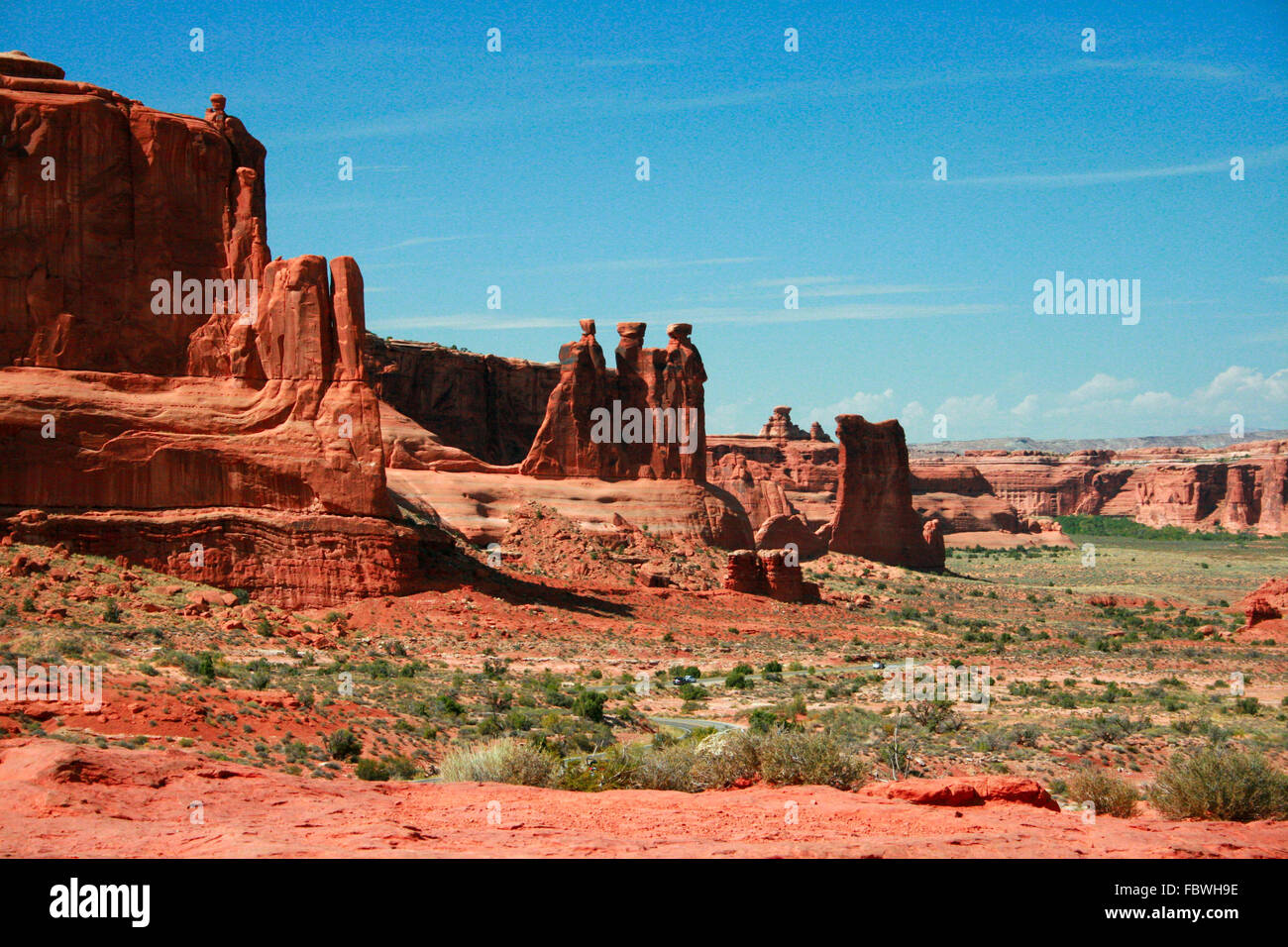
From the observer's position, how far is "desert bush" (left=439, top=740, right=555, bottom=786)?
47.9 ft

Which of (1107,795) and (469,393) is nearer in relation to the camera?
(1107,795)

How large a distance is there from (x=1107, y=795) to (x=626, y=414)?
169 ft

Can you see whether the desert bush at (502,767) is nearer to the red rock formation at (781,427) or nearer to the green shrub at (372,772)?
the green shrub at (372,772)

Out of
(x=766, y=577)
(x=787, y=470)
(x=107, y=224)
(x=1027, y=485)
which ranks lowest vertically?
(x=766, y=577)

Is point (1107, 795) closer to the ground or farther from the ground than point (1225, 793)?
closer to the ground

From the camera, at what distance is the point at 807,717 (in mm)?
26641

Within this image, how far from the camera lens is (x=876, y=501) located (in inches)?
3211

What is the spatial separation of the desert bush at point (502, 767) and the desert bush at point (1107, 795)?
6433mm

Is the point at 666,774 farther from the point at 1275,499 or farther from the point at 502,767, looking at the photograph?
the point at 1275,499

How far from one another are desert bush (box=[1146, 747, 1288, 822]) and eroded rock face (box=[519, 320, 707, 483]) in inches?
1891

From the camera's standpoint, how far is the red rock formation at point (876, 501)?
80.6 metres

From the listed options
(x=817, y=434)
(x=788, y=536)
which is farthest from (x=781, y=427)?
(x=788, y=536)
